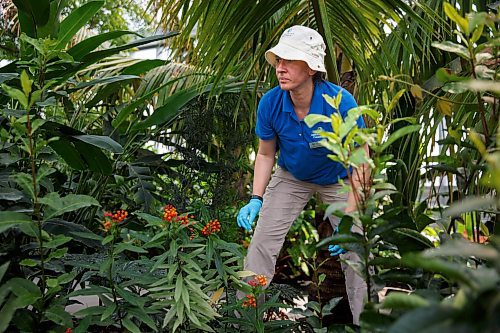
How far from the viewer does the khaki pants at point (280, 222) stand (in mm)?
2121

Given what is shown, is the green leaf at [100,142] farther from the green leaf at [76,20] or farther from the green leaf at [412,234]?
the green leaf at [412,234]

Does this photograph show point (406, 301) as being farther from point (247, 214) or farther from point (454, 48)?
point (247, 214)

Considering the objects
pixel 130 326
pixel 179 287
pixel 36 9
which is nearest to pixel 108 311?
pixel 130 326

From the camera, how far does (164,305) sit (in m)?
1.37

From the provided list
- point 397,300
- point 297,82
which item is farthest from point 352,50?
point 397,300

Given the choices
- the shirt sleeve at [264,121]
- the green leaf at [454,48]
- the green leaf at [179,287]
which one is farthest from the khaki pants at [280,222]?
the green leaf at [454,48]

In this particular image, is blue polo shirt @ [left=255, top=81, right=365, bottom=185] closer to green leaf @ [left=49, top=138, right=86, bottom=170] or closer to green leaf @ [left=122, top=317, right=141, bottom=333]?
green leaf @ [left=49, top=138, right=86, bottom=170]

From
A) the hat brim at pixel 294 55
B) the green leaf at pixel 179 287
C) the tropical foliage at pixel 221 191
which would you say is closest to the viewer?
the tropical foliage at pixel 221 191

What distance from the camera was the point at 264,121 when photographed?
2143 millimetres

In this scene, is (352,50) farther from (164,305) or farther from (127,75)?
(164,305)

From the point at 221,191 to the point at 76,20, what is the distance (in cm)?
91

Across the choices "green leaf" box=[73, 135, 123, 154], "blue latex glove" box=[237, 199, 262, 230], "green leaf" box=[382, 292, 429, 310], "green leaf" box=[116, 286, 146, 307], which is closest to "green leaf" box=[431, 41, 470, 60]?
"green leaf" box=[382, 292, 429, 310]

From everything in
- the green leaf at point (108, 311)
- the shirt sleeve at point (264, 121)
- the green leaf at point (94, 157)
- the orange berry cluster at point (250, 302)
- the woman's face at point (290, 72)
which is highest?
the woman's face at point (290, 72)

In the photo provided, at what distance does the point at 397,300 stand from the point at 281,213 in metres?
1.65
